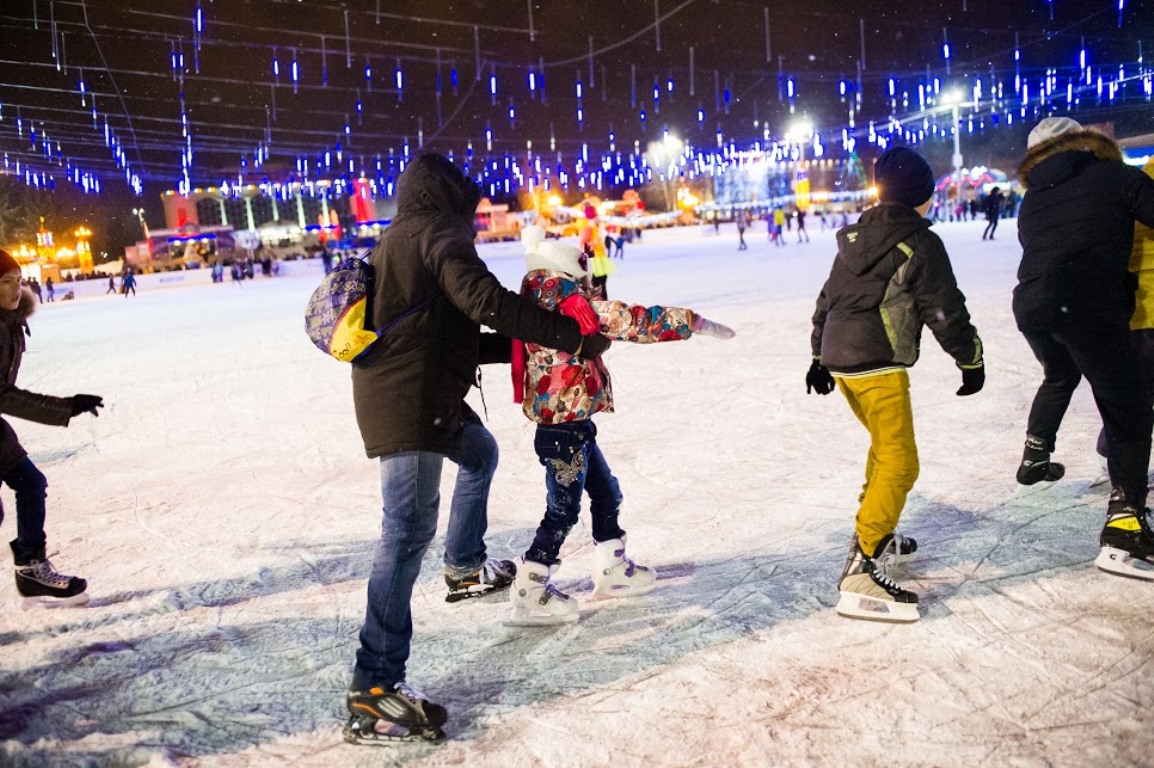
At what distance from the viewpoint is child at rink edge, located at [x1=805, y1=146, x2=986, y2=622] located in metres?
2.59

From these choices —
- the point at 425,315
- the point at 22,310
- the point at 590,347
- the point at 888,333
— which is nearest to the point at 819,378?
the point at 888,333

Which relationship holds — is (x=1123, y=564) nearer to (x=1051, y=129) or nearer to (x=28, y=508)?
Result: (x=1051, y=129)

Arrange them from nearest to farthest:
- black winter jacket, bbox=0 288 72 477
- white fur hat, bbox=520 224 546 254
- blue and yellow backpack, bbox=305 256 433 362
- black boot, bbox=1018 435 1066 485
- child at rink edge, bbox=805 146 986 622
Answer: blue and yellow backpack, bbox=305 256 433 362, child at rink edge, bbox=805 146 986 622, white fur hat, bbox=520 224 546 254, black winter jacket, bbox=0 288 72 477, black boot, bbox=1018 435 1066 485

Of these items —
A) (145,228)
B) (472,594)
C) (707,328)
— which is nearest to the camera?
(707,328)

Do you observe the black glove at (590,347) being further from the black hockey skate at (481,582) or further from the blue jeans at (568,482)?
the black hockey skate at (481,582)

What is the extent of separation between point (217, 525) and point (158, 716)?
1.78 metres

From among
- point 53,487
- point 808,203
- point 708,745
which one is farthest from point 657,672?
point 808,203

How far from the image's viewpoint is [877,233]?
2654 mm

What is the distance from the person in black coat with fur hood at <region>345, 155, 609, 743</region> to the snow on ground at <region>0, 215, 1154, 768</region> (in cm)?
9

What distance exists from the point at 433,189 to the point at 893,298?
1392 mm

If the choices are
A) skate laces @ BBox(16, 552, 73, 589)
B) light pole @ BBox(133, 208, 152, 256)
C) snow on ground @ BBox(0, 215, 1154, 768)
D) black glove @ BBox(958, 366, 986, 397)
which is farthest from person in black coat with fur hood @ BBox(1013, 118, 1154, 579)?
light pole @ BBox(133, 208, 152, 256)

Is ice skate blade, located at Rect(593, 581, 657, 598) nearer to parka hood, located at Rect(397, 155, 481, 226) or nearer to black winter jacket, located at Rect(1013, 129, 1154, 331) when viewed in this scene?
parka hood, located at Rect(397, 155, 481, 226)

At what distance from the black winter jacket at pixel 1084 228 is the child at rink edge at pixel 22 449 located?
332 cm

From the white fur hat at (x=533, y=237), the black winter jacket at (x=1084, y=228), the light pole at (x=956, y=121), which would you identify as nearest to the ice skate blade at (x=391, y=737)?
the white fur hat at (x=533, y=237)
